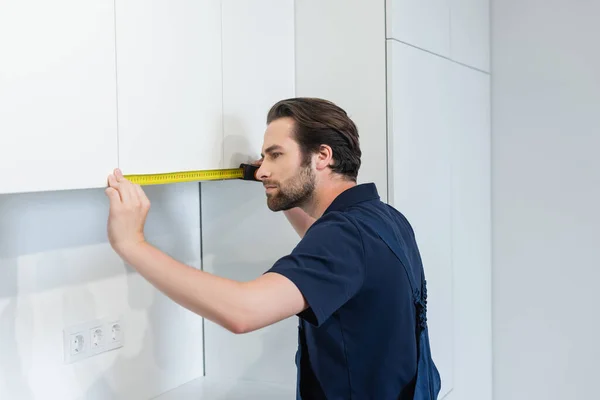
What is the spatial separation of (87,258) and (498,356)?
1942 mm

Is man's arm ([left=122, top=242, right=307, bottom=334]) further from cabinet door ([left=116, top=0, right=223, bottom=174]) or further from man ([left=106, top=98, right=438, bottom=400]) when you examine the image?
cabinet door ([left=116, top=0, right=223, bottom=174])

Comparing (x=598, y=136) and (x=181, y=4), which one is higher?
(x=181, y=4)

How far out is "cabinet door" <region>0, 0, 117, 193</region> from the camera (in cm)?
145

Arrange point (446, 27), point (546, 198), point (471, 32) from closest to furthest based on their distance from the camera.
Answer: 1. point (446, 27)
2. point (471, 32)
3. point (546, 198)

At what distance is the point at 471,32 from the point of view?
2.98 m

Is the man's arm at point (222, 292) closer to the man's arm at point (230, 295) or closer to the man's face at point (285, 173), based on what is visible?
the man's arm at point (230, 295)

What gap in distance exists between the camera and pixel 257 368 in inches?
98.4

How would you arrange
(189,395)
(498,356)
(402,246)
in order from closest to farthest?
(402,246) → (189,395) → (498,356)

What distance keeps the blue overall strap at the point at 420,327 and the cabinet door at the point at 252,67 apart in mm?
523

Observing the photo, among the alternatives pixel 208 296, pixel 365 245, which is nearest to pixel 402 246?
pixel 365 245

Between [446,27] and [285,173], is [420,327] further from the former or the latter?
[446,27]

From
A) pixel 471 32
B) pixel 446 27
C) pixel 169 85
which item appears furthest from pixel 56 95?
pixel 471 32

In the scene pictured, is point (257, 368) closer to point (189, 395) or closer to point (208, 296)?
point (189, 395)

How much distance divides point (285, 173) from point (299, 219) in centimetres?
35
